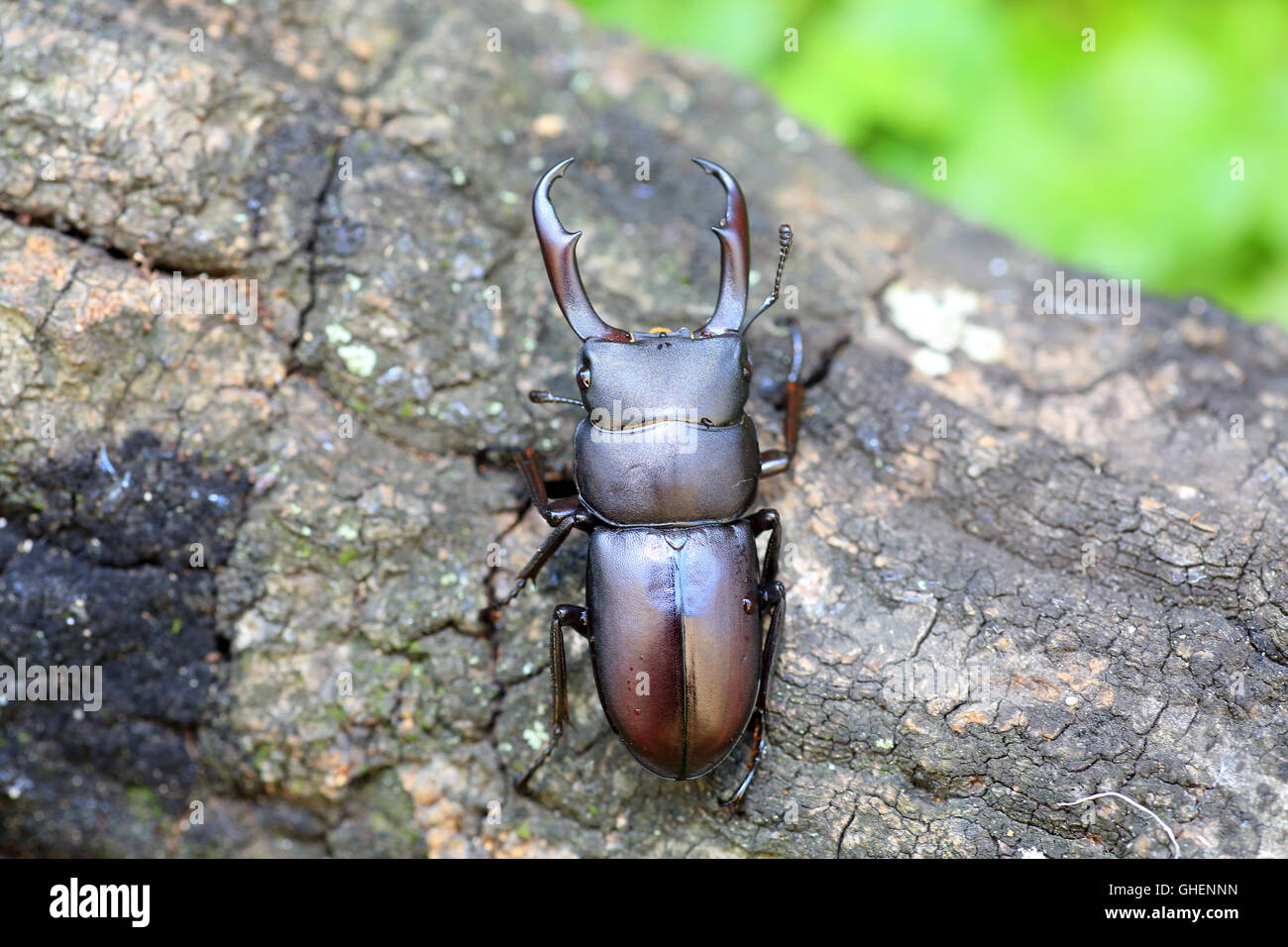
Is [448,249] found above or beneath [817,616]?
above

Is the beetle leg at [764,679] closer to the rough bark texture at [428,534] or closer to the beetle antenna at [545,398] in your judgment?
the rough bark texture at [428,534]

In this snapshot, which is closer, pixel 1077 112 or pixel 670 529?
pixel 670 529

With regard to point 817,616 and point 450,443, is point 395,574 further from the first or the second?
point 817,616

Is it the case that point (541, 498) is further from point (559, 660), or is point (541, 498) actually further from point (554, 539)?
point (559, 660)

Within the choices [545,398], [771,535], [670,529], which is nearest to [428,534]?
[545,398]

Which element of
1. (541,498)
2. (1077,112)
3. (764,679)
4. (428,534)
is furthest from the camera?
(1077,112)

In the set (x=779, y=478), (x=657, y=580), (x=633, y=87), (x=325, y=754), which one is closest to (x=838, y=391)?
(x=779, y=478)

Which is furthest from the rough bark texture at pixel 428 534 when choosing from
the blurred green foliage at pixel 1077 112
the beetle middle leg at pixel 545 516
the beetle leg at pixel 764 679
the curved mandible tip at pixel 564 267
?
the blurred green foliage at pixel 1077 112
